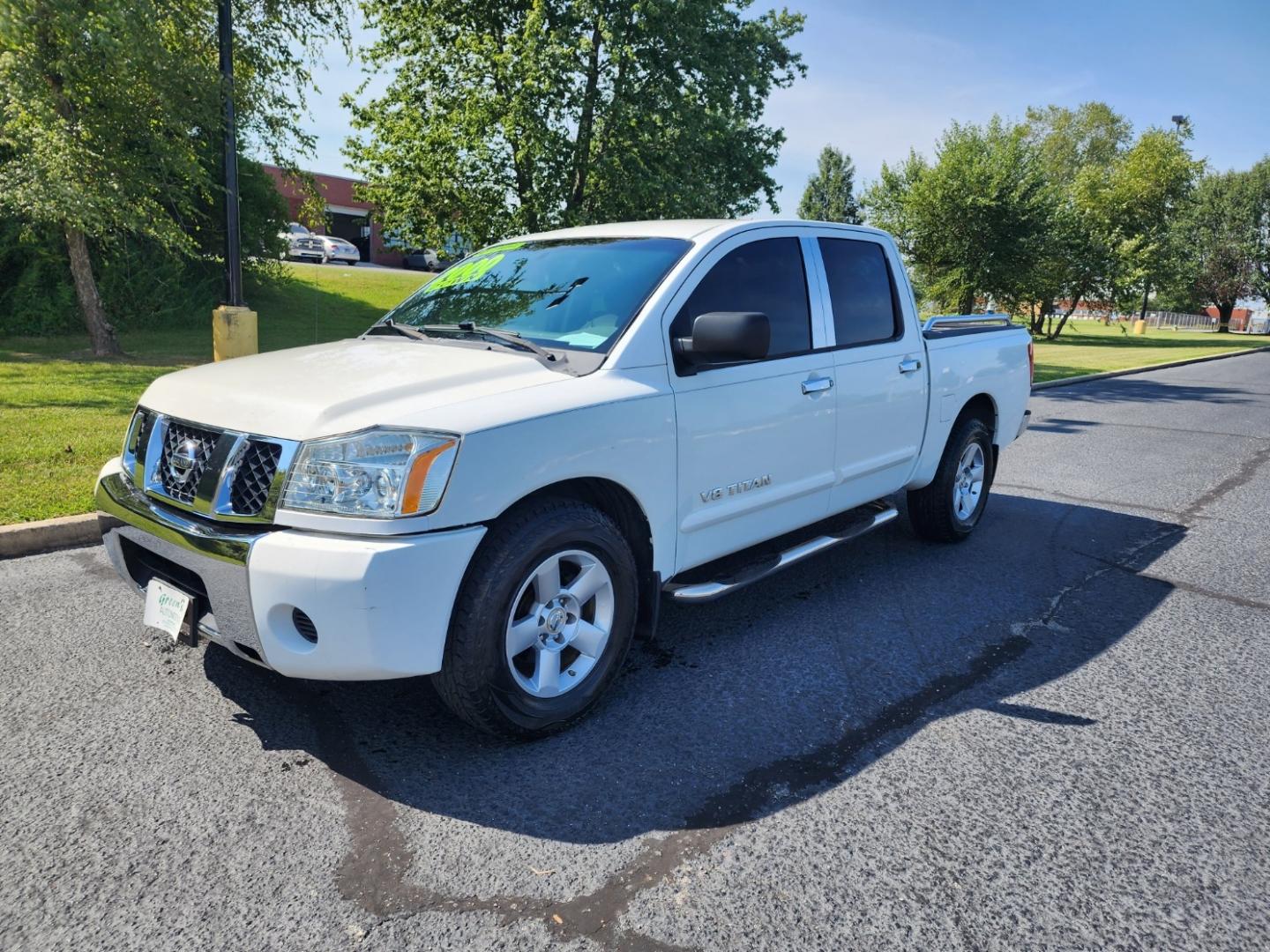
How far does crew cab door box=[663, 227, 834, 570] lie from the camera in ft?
11.9

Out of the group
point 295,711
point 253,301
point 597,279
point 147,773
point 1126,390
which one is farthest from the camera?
point 253,301

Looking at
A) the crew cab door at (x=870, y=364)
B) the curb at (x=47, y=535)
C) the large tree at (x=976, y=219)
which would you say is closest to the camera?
the crew cab door at (x=870, y=364)

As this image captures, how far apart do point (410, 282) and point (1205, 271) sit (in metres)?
62.7

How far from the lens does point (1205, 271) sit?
217 ft

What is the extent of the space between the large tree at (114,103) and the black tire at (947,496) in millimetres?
10593

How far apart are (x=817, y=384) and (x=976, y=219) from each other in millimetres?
27175

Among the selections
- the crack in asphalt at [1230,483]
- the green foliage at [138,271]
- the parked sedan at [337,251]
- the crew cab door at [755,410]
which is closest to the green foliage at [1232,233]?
the parked sedan at [337,251]

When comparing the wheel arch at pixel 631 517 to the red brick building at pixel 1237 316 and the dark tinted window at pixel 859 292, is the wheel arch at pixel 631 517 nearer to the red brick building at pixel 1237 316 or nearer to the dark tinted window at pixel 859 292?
the dark tinted window at pixel 859 292

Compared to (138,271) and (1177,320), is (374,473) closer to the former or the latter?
(138,271)

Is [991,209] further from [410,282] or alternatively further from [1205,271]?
[1205,271]

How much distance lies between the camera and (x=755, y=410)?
386 centimetres

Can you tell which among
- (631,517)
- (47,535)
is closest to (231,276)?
(47,535)

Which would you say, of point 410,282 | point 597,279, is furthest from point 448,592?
point 410,282

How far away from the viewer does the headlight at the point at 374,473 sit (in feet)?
9.02
